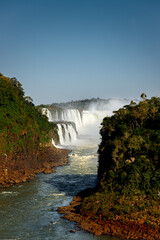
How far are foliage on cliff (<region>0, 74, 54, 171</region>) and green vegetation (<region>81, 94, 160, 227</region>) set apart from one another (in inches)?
529

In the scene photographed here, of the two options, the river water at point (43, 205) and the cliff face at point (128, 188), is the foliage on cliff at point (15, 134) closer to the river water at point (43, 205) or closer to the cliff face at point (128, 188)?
the river water at point (43, 205)

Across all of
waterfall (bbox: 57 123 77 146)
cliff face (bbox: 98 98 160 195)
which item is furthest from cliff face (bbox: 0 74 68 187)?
waterfall (bbox: 57 123 77 146)

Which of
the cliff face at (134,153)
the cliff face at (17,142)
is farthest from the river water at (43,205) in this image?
the cliff face at (134,153)

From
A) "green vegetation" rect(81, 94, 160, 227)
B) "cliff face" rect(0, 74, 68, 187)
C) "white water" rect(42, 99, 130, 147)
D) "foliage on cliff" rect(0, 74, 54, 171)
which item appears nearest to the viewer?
"green vegetation" rect(81, 94, 160, 227)

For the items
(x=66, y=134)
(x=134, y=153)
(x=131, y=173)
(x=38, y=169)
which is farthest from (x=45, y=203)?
(x=66, y=134)

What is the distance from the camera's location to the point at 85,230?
19.6m

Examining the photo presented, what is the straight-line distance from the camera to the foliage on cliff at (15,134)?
34781 millimetres

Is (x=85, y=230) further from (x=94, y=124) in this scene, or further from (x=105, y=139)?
(x=94, y=124)

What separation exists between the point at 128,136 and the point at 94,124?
81885mm

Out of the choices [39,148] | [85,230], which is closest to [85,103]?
[39,148]

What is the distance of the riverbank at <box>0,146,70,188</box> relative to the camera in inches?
1265

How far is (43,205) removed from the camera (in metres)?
25.3

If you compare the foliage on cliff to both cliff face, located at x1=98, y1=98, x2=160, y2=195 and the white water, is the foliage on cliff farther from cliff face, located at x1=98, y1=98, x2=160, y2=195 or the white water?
the white water

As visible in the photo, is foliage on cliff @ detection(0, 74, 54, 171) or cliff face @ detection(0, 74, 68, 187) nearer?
cliff face @ detection(0, 74, 68, 187)
